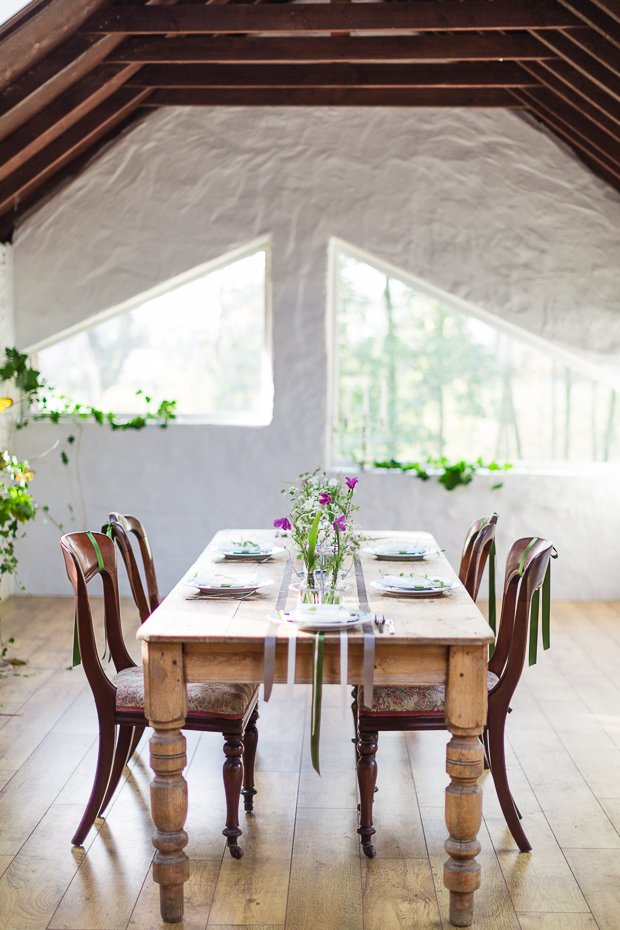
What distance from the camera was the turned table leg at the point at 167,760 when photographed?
80.4 inches

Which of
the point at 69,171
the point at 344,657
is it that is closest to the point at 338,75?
the point at 69,171

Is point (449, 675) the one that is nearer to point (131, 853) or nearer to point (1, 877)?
point (131, 853)

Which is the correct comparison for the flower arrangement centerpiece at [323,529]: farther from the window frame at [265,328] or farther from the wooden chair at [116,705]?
the window frame at [265,328]

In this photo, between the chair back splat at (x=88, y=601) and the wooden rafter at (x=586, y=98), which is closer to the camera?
the chair back splat at (x=88, y=601)

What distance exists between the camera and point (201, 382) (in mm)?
5465

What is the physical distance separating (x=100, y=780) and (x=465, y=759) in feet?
3.56

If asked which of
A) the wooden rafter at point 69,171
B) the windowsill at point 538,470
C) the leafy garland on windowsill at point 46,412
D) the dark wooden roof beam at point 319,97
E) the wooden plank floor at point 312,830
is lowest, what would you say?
the wooden plank floor at point 312,830

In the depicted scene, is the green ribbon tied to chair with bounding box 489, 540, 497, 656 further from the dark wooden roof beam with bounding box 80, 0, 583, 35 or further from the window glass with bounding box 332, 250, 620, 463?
the window glass with bounding box 332, 250, 620, 463

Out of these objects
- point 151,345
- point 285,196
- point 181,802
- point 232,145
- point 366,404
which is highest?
point 232,145

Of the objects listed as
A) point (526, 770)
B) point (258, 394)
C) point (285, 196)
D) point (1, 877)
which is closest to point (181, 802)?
point (1, 877)

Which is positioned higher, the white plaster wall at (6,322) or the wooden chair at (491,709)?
the white plaster wall at (6,322)

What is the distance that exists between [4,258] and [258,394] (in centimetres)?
180

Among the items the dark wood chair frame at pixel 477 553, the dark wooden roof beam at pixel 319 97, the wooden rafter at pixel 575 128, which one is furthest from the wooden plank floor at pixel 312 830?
the dark wooden roof beam at pixel 319 97

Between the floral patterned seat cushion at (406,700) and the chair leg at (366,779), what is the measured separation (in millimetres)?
97
